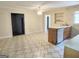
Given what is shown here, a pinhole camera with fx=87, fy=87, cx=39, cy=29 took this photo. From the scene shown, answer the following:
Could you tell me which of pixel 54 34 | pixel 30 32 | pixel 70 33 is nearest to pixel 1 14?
pixel 30 32

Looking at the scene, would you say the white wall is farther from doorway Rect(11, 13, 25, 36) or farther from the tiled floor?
the tiled floor

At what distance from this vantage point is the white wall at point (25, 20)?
6.76m

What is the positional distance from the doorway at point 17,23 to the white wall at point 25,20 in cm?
30

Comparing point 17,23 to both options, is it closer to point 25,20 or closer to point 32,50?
point 25,20

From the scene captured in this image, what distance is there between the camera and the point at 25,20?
8.14 m

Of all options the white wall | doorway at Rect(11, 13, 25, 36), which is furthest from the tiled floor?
doorway at Rect(11, 13, 25, 36)

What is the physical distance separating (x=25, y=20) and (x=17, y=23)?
0.84 meters

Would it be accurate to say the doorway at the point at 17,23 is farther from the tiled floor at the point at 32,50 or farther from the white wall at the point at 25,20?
the tiled floor at the point at 32,50

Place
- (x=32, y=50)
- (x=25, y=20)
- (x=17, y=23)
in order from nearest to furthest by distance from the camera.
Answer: (x=32, y=50) → (x=17, y=23) → (x=25, y=20)

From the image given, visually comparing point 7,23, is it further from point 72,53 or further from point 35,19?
point 72,53

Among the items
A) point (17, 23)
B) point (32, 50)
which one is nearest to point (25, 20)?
point (17, 23)

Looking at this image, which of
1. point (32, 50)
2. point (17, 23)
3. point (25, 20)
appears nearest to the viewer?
point (32, 50)

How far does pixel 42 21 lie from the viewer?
966cm

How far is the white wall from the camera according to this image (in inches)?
266
